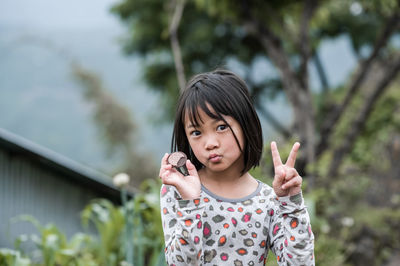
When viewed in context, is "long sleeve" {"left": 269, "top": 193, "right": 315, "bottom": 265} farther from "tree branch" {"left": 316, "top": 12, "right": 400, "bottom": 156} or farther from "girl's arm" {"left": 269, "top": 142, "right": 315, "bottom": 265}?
"tree branch" {"left": 316, "top": 12, "right": 400, "bottom": 156}

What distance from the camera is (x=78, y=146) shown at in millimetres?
31781

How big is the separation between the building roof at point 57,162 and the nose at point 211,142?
9.68 feet

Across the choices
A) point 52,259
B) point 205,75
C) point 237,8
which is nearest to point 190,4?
point 237,8

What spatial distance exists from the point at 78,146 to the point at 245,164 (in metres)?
31.9

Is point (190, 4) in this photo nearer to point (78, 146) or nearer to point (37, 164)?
point (37, 164)

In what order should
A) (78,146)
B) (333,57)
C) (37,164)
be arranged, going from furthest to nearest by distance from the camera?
(78,146), (333,57), (37,164)

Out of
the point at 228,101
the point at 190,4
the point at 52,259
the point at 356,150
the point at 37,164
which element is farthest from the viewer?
the point at 190,4

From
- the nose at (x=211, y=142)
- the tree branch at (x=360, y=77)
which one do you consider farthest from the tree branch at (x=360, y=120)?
the nose at (x=211, y=142)

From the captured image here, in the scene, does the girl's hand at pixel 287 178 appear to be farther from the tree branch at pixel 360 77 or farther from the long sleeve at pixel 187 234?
the tree branch at pixel 360 77

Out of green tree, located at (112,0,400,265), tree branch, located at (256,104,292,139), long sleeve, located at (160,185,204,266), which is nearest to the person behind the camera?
long sleeve, located at (160,185,204,266)

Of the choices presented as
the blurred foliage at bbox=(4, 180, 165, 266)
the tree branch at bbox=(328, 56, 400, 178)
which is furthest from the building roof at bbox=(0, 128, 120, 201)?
the tree branch at bbox=(328, 56, 400, 178)

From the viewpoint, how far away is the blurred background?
3109 mm

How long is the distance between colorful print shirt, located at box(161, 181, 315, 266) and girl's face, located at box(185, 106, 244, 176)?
10cm

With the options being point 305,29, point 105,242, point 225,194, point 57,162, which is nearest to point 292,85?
point 305,29
